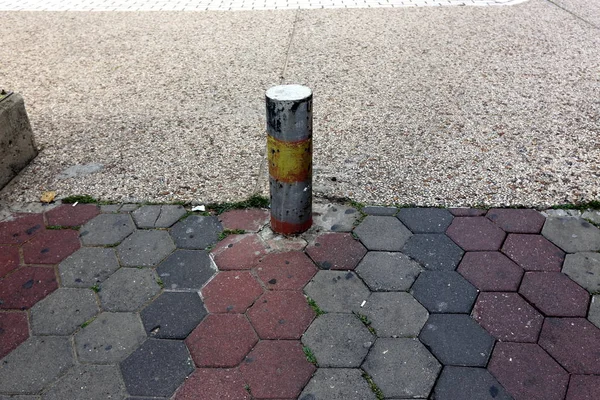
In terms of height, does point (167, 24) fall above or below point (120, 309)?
above

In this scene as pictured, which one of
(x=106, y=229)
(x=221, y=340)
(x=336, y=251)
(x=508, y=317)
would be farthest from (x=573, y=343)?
(x=106, y=229)

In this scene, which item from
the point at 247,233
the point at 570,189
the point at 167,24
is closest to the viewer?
the point at 247,233

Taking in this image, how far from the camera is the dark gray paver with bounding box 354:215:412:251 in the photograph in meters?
3.29

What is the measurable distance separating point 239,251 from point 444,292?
50.2 inches

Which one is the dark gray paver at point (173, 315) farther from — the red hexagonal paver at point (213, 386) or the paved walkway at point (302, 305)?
the red hexagonal paver at point (213, 386)

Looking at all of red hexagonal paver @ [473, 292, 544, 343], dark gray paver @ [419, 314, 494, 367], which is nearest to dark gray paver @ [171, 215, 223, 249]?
dark gray paver @ [419, 314, 494, 367]

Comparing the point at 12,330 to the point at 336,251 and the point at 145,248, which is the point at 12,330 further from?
the point at 336,251

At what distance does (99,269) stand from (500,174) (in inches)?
117

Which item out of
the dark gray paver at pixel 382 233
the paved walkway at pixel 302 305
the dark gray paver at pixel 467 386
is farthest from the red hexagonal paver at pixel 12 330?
the dark gray paver at pixel 467 386

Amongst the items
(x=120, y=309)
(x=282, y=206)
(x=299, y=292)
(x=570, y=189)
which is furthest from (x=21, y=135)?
(x=570, y=189)

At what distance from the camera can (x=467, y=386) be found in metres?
2.42

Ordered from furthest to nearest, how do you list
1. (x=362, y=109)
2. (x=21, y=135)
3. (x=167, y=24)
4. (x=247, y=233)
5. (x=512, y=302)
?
(x=167, y=24)
(x=362, y=109)
(x=21, y=135)
(x=247, y=233)
(x=512, y=302)

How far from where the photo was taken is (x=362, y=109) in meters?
5.08

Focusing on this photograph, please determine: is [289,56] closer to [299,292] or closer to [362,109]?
[362,109]
